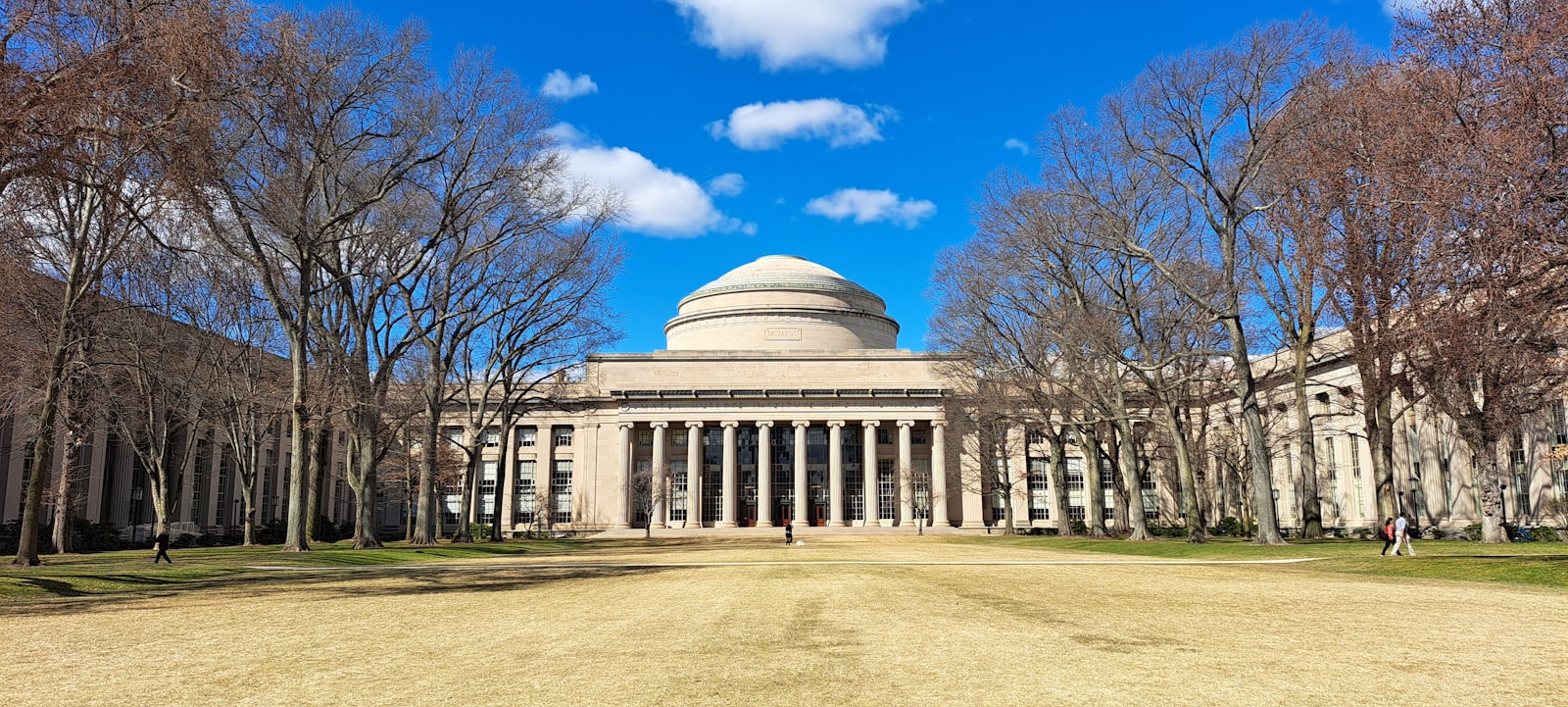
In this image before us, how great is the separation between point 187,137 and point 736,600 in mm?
11668

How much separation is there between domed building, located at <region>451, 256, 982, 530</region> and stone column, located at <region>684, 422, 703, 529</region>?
110 mm

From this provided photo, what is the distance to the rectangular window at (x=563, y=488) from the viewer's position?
8500 centimetres

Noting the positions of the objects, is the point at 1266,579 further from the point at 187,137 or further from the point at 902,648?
the point at 187,137

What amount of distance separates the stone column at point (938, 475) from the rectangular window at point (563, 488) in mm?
29834

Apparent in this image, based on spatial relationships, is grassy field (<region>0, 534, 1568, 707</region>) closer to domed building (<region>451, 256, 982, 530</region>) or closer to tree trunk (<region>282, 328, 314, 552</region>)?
tree trunk (<region>282, 328, 314, 552</region>)

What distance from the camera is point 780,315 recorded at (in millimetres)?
91062

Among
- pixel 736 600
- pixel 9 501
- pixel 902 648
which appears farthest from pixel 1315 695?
pixel 9 501

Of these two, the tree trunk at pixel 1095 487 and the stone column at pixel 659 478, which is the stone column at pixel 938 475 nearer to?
the stone column at pixel 659 478

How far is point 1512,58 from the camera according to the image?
1702 centimetres

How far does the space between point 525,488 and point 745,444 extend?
18.9 metres

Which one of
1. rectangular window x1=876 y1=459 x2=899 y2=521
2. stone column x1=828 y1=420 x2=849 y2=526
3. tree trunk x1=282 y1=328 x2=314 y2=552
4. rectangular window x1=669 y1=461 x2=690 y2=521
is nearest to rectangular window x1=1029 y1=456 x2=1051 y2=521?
rectangular window x1=876 y1=459 x2=899 y2=521

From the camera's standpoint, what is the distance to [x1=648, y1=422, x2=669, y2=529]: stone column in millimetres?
76625

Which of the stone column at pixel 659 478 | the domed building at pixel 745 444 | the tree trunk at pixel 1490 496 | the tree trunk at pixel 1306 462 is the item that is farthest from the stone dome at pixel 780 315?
the tree trunk at pixel 1490 496

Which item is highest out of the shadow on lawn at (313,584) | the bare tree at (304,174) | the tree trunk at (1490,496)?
the bare tree at (304,174)
